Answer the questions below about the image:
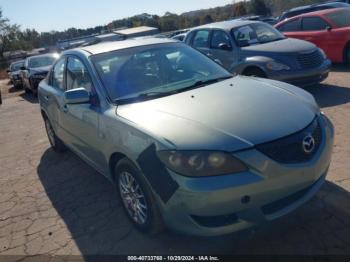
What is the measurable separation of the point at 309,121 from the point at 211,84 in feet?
3.97

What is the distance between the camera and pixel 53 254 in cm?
356

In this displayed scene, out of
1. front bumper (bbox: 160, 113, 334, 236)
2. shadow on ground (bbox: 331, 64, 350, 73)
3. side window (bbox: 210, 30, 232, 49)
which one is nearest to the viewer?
front bumper (bbox: 160, 113, 334, 236)

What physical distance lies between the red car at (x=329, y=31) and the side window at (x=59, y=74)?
708cm

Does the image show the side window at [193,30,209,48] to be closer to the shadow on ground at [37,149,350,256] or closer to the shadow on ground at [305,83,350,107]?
the shadow on ground at [305,83,350,107]

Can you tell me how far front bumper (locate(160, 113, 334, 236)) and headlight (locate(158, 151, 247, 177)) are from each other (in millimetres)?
39

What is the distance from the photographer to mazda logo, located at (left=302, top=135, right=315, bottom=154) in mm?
2943

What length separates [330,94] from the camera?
7461 millimetres

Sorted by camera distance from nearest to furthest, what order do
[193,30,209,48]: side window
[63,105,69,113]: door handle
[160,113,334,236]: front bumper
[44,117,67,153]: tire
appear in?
[160,113,334,236]: front bumper, [63,105,69,113]: door handle, [44,117,67,153]: tire, [193,30,209,48]: side window

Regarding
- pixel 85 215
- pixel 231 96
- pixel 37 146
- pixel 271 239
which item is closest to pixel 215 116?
pixel 231 96

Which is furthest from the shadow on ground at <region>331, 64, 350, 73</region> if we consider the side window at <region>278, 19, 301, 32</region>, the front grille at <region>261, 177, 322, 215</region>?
the front grille at <region>261, 177, 322, 215</region>

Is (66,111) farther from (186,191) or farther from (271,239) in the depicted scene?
(271,239)

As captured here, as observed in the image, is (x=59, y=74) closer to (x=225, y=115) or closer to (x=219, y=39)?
(x=225, y=115)

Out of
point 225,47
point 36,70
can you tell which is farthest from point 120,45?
point 36,70

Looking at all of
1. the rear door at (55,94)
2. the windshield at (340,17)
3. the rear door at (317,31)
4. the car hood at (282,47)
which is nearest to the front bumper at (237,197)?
the rear door at (55,94)
